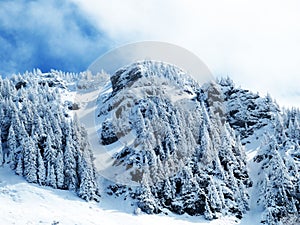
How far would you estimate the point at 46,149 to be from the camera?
92.9m

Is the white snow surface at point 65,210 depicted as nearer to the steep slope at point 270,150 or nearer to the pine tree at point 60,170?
the pine tree at point 60,170

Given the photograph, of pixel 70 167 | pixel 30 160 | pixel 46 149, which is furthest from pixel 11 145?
pixel 70 167

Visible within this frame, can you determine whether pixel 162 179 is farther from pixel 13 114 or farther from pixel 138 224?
pixel 13 114

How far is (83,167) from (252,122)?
6465 cm

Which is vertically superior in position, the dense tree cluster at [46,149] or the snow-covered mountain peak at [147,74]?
the snow-covered mountain peak at [147,74]

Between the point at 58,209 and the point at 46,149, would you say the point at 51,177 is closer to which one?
the point at 46,149

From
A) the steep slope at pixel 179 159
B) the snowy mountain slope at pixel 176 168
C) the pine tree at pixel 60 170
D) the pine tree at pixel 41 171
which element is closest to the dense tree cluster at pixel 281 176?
the snowy mountain slope at pixel 176 168

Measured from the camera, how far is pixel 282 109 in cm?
14012

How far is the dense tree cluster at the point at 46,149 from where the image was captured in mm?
86500

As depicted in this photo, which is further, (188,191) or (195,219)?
(188,191)

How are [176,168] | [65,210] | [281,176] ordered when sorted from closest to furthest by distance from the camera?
[65,210] < [281,176] < [176,168]

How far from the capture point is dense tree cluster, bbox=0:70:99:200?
8650 cm

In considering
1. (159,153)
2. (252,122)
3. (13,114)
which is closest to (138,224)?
(159,153)

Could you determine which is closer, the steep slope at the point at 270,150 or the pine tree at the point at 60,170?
the steep slope at the point at 270,150
